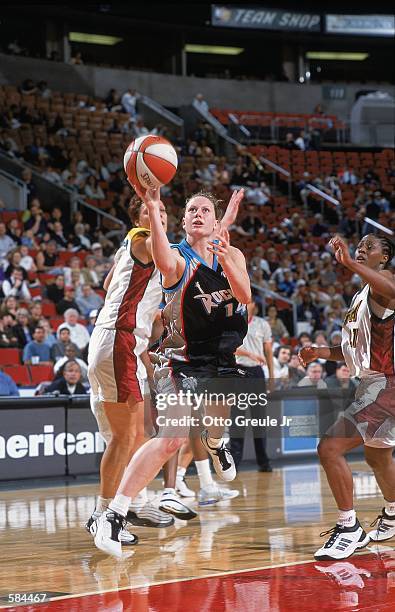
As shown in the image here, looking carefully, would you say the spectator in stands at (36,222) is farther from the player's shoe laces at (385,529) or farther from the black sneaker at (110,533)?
the black sneaker at (110,533)

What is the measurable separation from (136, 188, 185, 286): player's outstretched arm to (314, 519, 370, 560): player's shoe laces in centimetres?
182

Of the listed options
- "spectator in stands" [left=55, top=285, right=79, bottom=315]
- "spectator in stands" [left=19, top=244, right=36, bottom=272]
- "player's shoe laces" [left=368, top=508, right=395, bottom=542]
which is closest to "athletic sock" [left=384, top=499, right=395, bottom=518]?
"player's shoe laces" [left=368, top=508, right=395, bottom=542]

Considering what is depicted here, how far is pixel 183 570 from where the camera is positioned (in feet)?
17.6

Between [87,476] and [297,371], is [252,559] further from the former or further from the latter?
[297,371]

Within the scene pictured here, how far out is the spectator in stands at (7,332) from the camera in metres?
12.4

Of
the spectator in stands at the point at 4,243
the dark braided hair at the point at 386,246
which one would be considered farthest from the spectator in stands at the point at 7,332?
the dark braided hair at the point at 386,246

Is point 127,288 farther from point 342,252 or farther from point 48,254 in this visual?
point 48,254

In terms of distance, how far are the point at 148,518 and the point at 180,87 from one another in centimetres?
2189

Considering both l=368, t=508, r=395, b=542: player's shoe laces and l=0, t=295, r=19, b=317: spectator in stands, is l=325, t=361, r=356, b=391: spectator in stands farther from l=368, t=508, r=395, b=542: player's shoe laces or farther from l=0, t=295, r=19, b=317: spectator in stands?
l=0, t=295, r=19, b=317: spectator in stands

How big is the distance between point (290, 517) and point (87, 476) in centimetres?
374

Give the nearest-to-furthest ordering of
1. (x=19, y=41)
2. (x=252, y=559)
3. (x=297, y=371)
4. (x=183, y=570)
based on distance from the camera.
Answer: (x=183, y=570)
(x=252, y=559)
(x=297, y=371)
(x=19, y=41)

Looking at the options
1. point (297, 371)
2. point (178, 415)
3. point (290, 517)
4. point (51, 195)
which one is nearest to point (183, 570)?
point (178, 415)

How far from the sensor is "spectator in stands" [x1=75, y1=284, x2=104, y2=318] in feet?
45.9

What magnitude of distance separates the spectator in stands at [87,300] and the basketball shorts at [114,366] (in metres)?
7.74
